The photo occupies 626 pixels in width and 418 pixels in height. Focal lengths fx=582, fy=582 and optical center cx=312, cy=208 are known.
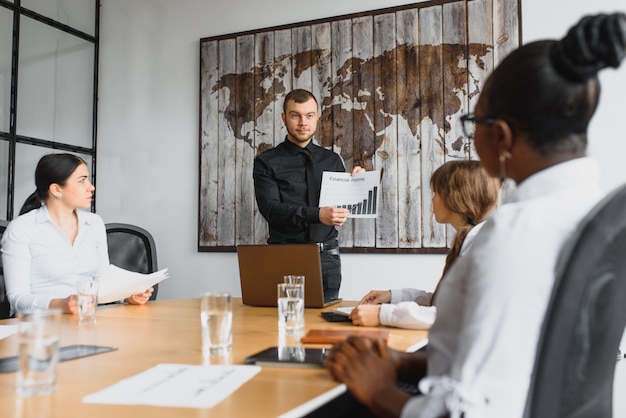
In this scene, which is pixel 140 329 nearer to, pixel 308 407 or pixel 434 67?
pixel 308 407

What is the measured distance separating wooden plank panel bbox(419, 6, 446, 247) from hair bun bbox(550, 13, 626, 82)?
244 cm

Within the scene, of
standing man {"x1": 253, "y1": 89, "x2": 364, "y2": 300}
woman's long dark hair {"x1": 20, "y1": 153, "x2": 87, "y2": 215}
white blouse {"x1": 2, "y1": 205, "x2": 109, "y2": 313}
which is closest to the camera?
white blouse {"x1": 2, "y1": 205, "x2": 109, "y2": 313}

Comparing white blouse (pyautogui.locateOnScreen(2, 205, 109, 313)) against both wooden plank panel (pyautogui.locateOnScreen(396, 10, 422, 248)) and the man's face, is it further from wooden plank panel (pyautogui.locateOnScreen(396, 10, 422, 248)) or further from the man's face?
wooden plank panel (pyautogui.locateOnScreen(396, 10, 422, 248))

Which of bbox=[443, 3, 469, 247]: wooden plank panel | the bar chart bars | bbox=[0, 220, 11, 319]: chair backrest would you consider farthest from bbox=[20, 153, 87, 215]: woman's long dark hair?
bbox=[443, 3, 469, 247]: wooden plank panel

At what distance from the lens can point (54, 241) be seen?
240 cm

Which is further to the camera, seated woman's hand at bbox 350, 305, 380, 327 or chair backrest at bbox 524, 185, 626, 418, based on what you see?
seated woman's hand at bbox 350, 305, 380, 327

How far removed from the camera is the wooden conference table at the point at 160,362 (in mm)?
861

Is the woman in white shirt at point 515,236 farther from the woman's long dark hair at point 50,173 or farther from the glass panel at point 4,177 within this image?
the glass panel at point 4,177

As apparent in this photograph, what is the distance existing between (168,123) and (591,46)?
11.9 ft

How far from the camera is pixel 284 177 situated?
3.02 m

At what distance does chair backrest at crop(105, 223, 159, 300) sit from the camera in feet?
11.5

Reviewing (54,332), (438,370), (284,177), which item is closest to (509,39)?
(284,177)

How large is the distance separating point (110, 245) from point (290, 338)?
7.57ft

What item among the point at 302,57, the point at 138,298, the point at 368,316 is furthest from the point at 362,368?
the point at 302,57
